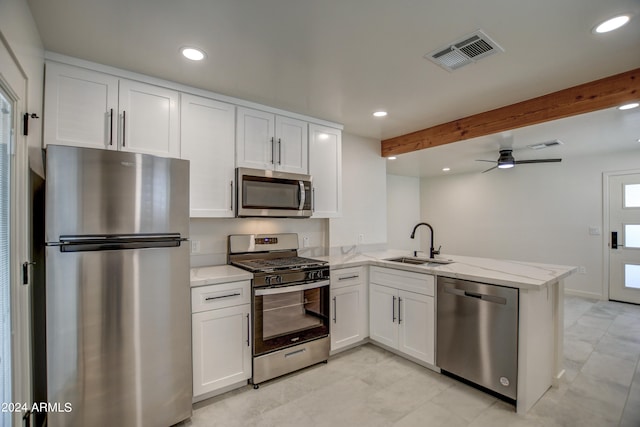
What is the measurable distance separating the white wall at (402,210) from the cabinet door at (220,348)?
442 centimetres

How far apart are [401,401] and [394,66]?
8.19ft

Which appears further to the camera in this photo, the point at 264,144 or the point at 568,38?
the point at 264,144

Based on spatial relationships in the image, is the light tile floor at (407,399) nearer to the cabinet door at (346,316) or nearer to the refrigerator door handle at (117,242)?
the cabinet door at (346,316)

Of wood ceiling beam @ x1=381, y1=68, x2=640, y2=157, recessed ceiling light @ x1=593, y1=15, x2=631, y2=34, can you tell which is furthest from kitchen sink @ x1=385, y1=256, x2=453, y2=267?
recessed ceiling light @ x1=593, y1=15, x2=631, y2=34

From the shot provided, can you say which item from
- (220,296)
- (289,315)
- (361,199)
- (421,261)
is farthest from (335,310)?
(361,199)

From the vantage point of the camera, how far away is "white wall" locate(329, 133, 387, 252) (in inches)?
150

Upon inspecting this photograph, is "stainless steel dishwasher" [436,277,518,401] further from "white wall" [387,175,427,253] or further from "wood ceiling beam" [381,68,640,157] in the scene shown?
"white wall" [387,175,427,253]

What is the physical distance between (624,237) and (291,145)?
532cm

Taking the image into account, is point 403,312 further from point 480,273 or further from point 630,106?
point 630,106

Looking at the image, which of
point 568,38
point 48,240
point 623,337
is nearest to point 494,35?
point 568,38

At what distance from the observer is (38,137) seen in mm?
1861

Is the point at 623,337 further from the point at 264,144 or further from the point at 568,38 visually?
the point at 264,144

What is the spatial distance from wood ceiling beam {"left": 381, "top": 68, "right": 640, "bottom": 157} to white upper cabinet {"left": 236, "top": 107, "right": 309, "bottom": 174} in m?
1.58

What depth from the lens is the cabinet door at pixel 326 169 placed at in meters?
3.29
